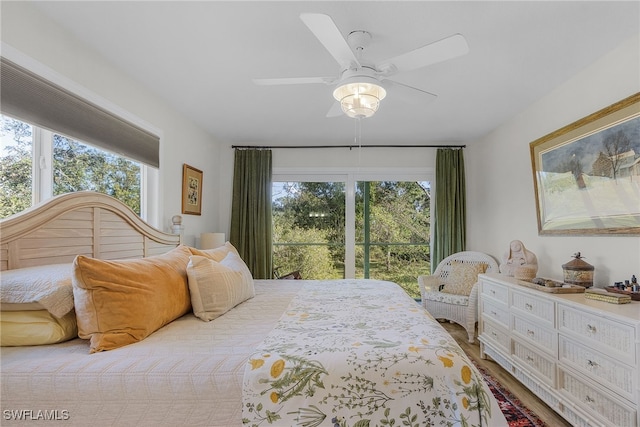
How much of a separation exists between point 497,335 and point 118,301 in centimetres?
282

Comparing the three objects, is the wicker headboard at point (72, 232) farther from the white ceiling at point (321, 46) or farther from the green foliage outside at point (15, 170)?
the white ceiling at point (321, 46)

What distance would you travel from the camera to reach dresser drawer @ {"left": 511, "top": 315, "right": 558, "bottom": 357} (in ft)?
6.75

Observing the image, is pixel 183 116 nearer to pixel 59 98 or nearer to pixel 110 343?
pixel 59 98

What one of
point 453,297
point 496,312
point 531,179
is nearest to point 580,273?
point 496,312

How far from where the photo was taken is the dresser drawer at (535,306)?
209 centimetres

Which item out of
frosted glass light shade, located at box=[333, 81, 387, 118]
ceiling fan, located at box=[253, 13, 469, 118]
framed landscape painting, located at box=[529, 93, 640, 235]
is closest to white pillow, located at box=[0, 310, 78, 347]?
ceiling fan, located at box=[253, 13, 469, 118]

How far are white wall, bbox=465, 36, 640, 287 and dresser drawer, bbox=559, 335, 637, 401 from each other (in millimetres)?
646

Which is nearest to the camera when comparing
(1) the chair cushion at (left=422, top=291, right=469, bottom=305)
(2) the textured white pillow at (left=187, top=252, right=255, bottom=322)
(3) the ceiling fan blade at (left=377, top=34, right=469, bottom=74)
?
(3) the ceiling fan blade at (left=377, top=34, right=469, bottom=74)

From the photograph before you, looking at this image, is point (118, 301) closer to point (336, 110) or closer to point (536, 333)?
point (336, 110)

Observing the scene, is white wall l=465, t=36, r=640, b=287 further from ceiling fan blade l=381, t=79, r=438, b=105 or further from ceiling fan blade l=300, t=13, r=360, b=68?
ceiling fan blade l=300, t=13, r=360, b=68

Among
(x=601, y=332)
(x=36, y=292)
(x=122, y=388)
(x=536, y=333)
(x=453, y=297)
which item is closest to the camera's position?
(x=122, y=388)

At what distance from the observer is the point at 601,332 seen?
67.1 inches

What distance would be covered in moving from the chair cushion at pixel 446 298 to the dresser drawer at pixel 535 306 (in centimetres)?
107

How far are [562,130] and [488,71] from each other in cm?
82
